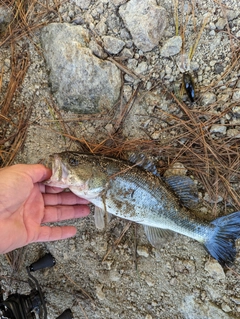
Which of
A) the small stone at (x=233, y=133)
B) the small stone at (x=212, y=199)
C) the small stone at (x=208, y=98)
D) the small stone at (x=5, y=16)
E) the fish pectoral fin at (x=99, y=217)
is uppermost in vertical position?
the small stone at (x=5, y=16)

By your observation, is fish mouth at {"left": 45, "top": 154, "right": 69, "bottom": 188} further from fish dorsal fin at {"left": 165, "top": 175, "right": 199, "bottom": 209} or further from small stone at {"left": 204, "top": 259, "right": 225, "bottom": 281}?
small stone at {"left": 204, "top": 259, "right": 225, "bottom": 281}

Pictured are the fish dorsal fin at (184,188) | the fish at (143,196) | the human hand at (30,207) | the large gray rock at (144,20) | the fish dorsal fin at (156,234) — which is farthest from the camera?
the fish dorsal fin at (156,234)

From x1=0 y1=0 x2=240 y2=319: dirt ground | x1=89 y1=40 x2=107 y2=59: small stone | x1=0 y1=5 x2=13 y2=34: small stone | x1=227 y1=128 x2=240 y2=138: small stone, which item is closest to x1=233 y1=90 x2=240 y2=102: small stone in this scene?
x1=0 y1=0 x2=240 y2=319: dirt ground

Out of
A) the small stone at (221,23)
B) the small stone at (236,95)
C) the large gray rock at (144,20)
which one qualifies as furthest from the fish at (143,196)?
the small stone at (221,23)

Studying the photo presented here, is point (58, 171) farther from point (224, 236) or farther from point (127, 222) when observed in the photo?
point (224, 236)

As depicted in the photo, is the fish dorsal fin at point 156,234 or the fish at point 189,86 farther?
the fish dorsal fin at point 156,234

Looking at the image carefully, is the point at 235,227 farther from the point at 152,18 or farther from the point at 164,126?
the point at 152,18

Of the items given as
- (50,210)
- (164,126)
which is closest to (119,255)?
(50,210)

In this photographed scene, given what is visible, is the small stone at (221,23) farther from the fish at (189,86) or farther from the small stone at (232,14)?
the fish at (189,86)
